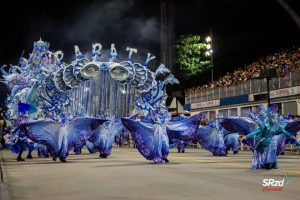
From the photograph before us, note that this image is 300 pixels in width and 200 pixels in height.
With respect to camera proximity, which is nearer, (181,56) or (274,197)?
(274,197)

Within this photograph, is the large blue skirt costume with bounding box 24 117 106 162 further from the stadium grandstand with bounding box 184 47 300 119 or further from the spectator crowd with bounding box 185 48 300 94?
the spectator crowd with bounding box 185 48 300 94

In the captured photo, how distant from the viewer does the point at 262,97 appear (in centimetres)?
2898

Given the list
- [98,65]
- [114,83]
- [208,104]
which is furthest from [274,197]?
[208,104]

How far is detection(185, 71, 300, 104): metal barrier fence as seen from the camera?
86.0 ft

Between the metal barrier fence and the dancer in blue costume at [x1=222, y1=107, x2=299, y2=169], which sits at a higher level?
the metal barrier fence

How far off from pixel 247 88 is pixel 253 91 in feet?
2.73

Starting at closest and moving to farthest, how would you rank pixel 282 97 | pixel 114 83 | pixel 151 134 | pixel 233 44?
pixel 151 134 < pixel 114 83 < pixel 282 97 < pixel 233 44

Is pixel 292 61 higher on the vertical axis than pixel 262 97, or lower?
higher

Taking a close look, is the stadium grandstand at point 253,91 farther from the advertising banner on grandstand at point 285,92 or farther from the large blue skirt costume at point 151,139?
the large blue skirt costume at point 151,139

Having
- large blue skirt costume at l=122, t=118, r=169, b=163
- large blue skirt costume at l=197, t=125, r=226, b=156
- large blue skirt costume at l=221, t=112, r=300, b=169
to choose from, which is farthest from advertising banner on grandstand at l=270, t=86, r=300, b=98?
large blue skirt costume at l=221, t=112, r=300, b=169

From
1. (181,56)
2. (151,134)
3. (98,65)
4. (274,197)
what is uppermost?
(181,56)

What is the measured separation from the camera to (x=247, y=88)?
3056 cm

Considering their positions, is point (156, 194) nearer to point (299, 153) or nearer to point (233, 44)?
point (299, 153)

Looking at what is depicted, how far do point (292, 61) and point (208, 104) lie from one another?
30.6 feet
